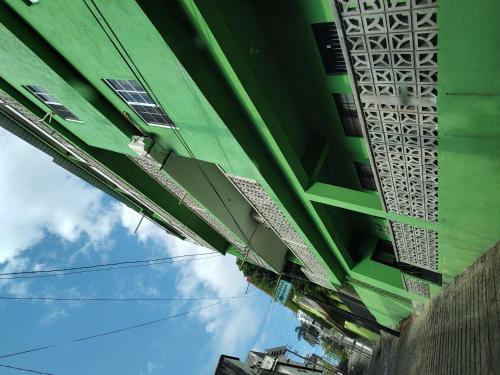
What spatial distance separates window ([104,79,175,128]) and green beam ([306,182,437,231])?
3.94 meters

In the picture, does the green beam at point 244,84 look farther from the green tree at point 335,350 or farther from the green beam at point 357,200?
the green tree at point 335,350

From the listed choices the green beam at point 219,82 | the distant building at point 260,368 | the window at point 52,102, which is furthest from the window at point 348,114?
the distant building at point 260,368

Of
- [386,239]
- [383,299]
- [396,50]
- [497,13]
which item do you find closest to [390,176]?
[396,50]

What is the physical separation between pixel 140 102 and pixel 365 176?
6708mm

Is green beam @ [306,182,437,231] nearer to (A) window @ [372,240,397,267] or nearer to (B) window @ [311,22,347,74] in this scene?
(B) window @ [311,22,347,74]

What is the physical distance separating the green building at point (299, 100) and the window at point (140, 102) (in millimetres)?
71

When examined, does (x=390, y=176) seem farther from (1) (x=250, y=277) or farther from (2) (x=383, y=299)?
(1) (x=250, y=277)

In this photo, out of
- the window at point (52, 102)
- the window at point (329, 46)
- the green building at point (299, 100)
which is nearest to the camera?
the green building at point (299, 100)

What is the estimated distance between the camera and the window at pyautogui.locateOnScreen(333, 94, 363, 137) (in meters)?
7.10

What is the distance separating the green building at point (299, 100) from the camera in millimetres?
3742

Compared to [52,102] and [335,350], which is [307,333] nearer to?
[335,350]

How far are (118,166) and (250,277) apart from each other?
12578 mm

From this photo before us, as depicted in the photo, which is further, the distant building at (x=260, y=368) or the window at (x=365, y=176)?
the distant building at (x=260, y=368)

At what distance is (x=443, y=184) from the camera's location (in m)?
5.50
